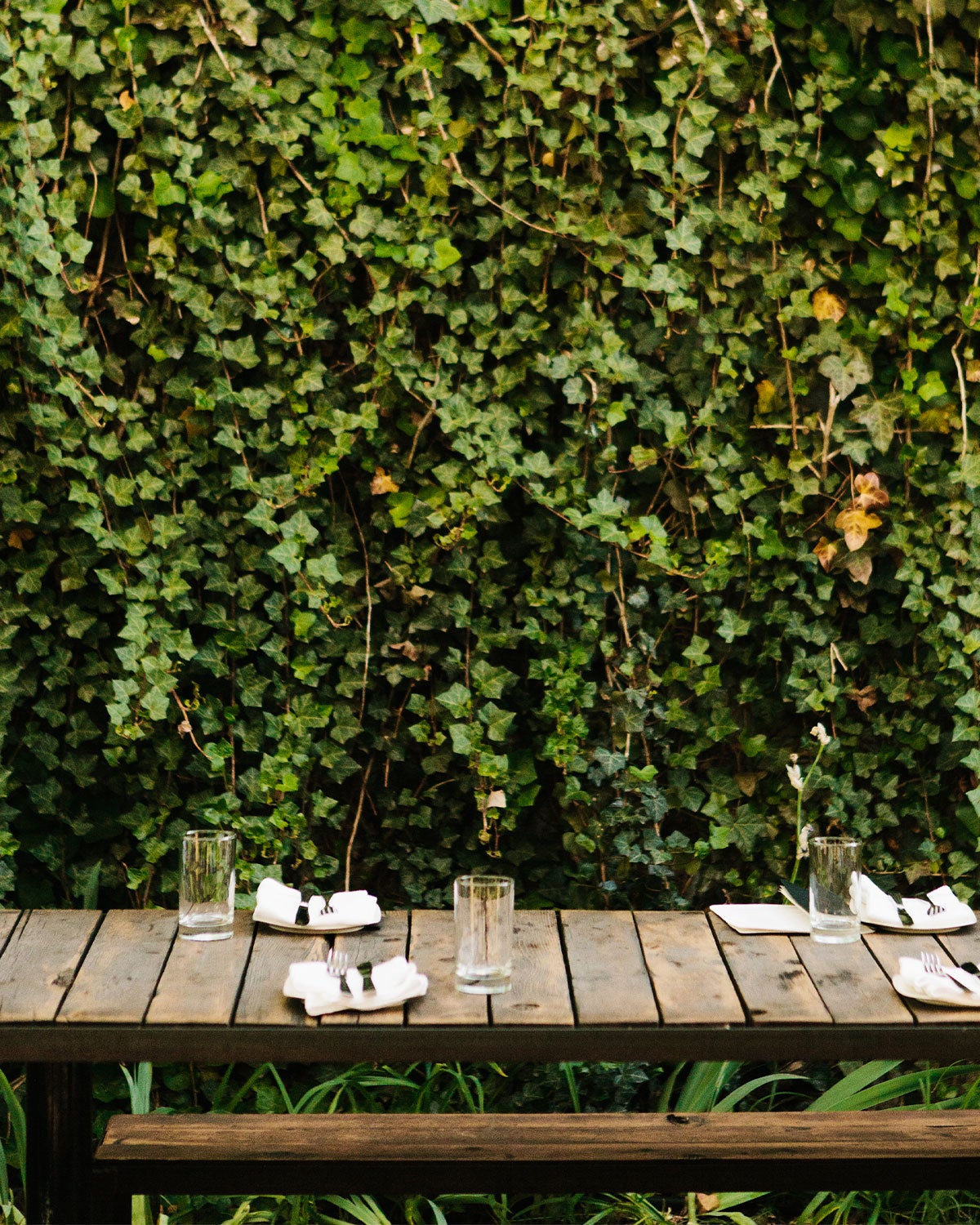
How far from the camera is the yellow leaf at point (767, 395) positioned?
276cm

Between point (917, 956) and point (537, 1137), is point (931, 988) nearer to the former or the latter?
point (917, 956)

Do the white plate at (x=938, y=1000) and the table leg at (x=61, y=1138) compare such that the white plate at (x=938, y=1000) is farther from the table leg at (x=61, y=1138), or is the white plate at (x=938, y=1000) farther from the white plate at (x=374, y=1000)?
the table leg at (x=61, y=1138)

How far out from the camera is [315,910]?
6.68ft

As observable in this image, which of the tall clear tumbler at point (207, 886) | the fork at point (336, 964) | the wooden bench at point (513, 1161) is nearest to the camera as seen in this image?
the fork at point (336, 964)

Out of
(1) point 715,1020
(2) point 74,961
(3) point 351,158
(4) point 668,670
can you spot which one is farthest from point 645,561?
(2) point 74,961

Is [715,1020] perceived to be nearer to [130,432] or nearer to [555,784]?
[555,784]

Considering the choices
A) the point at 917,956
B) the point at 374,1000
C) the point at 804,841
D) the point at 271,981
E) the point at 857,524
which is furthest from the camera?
the point at 857,524

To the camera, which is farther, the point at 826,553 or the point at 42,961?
the point at 826,553

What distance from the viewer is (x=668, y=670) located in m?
2.79

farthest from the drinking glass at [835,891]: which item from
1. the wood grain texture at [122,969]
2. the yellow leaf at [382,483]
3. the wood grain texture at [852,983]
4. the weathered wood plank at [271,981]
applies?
the yellow leaf at [382,483]

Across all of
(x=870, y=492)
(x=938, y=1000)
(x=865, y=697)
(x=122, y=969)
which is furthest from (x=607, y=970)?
(x=870, y=492)

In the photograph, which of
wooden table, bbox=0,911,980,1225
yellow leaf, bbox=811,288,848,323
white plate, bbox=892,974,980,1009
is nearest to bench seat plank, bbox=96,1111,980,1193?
wooden table, bbox=0,911,980,1225

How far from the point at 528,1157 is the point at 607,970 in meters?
0.40

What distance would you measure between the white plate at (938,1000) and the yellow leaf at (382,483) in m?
1.41
